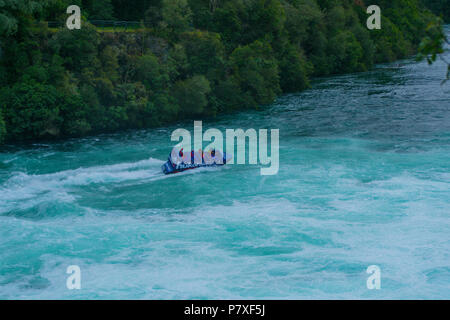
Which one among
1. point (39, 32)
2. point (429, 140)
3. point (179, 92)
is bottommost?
point (429, 140)

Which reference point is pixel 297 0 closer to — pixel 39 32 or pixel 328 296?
pixel 39 32

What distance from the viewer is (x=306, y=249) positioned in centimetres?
1773

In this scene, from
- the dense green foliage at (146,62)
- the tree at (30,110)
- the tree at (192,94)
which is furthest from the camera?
the tree at (192,94)

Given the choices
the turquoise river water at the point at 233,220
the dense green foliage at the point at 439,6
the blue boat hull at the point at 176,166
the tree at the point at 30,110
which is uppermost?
the dense green foliage at the point at 439,6

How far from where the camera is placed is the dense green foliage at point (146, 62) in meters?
34.4

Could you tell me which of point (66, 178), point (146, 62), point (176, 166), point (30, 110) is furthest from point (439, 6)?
point (66, 178)

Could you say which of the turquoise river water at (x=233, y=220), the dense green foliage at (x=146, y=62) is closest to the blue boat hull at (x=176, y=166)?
the turquoise river water at (x=233, y=220)

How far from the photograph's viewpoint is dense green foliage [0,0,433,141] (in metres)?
34.4

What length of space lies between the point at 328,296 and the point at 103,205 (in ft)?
37.6

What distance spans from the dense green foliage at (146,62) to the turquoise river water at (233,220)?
2.42 m

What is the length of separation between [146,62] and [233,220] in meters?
22.2

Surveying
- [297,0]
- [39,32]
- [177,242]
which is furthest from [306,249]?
[297,0]

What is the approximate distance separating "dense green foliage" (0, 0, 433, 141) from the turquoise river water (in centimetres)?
242

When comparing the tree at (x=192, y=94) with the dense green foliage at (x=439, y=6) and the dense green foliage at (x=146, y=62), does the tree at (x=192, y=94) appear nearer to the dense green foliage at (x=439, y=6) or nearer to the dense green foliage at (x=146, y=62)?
the dense green foliage at (x=146, y=62)
